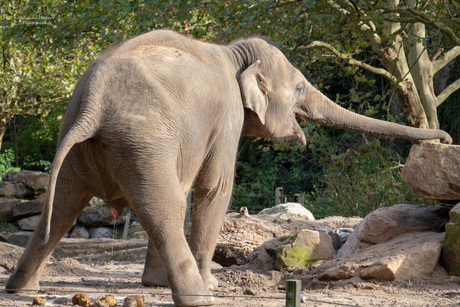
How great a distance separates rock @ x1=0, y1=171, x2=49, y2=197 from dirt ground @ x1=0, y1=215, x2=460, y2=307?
28.0ft

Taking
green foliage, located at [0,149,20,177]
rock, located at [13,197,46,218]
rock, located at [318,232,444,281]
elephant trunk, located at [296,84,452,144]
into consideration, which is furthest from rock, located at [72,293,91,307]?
green foliage, located at [0,149,20,177]

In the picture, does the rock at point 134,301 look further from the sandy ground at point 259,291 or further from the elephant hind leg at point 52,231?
the elephant hind leg at point 52,231

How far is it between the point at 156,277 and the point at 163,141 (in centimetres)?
205

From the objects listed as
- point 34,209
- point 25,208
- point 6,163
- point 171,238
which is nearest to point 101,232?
point 34,209

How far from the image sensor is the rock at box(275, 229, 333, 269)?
6.45 metres

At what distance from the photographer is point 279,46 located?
10750 mm

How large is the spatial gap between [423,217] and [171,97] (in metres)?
3.50

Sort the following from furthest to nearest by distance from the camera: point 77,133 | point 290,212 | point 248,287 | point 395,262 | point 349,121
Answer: point 290,212, point 349,121, point 248,287, point 395,262, point 77,133

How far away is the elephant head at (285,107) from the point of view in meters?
5.65

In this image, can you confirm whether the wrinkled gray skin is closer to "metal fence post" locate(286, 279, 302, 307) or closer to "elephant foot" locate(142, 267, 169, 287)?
"elephant foot" locate(142, 267, 169, 287)

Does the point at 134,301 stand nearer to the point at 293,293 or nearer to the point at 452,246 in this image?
the point at 293,293

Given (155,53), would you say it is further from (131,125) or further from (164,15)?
(164,15)

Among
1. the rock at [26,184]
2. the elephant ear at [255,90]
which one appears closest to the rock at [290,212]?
the elephant ear at [255,90]

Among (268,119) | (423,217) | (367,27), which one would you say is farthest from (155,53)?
(367,27)
